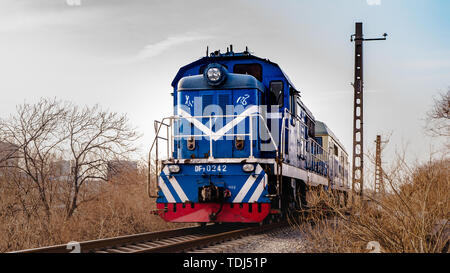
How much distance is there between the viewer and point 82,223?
1132 centimetres

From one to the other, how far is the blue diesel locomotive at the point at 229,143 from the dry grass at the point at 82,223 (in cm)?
208

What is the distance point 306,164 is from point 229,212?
421 cm

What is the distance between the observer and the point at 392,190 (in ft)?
21.6

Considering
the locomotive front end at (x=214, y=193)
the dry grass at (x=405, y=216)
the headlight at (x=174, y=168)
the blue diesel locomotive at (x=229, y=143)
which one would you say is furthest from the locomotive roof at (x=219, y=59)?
the dry grass at (x=405, y=216)

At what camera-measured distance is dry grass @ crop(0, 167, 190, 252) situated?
10.3 metres

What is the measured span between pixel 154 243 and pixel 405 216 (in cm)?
430

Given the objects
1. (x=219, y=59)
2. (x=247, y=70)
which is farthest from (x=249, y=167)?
(x=219, y=59)

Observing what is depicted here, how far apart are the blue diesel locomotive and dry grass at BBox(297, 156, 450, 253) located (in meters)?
2.20

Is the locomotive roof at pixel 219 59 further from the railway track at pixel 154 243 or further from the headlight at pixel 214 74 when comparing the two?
the railway track at pixel 154 243

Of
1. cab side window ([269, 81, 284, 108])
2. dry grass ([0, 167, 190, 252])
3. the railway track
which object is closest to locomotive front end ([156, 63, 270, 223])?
cab side window ([269, 81, 284, 108])

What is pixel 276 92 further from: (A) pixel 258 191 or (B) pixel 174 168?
(B) pixel 174 168

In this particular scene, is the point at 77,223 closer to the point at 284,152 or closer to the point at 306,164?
the point at 284,152

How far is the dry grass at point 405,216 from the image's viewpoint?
595cm

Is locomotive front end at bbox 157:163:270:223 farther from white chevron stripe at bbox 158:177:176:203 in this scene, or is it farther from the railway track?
the railway track
